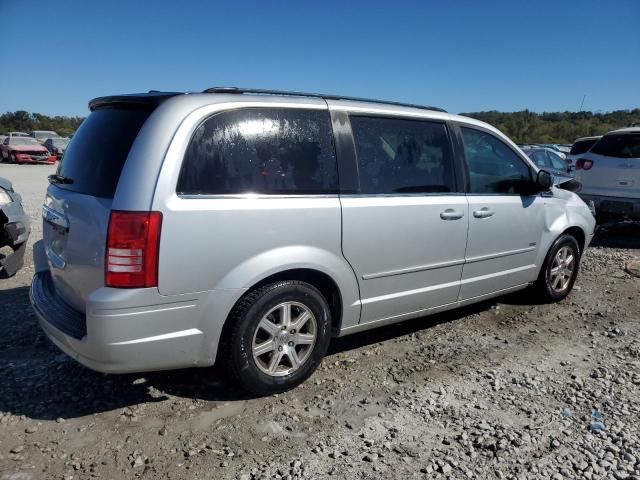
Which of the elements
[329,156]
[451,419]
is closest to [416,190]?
[329,156]

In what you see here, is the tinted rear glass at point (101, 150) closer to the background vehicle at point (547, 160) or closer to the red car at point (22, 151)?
the background vehicle at point (547, 160)

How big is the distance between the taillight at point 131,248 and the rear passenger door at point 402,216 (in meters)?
1.21

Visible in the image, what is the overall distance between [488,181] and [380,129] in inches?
48.9

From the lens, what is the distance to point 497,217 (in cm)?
427

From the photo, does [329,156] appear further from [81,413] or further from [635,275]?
[635,275]

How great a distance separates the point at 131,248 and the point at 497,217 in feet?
9.82

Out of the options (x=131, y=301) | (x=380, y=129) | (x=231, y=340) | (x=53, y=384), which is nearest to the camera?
(x=131, y=301)

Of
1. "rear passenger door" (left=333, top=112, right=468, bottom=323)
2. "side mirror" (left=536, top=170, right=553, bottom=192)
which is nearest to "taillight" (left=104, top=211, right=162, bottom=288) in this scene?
"rear passenger door" (left=333, top=112, right=468, bottom=323)

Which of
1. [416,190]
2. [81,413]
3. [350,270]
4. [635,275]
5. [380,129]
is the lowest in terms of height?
[81,413]

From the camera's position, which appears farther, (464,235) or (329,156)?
(464,235)

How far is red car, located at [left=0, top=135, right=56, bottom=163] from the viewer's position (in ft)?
88.8

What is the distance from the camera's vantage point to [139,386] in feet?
10.8

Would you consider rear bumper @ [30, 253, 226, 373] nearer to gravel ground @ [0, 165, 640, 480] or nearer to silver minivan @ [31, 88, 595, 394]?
silver minivan @ [31, 88, 595, 394]

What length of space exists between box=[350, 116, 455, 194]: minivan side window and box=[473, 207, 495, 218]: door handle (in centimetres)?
29
